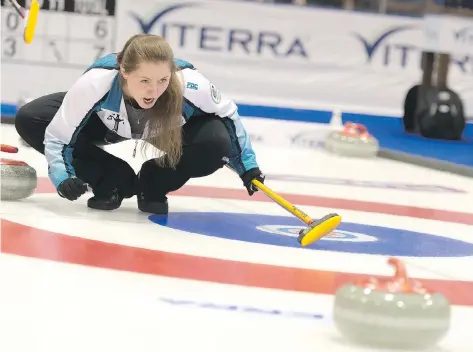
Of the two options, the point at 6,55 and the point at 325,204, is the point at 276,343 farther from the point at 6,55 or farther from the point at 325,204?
the point at 6,55

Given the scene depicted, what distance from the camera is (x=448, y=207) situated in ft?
18.1

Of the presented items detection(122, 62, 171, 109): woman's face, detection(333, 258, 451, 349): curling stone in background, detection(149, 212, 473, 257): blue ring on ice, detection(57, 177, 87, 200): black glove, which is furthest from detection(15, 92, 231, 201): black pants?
detection(333, 258, 451, 349): curling stone in background

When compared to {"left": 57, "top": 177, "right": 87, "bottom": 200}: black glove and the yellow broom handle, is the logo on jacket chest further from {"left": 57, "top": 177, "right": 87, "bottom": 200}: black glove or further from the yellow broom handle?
the yellow broom handle

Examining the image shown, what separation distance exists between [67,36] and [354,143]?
2706 millimetres

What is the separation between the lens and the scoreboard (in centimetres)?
886

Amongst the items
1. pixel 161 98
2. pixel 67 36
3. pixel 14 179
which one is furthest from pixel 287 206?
pixel 67 36

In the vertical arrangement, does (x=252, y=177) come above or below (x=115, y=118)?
below

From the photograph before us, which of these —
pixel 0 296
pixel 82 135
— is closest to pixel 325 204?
pixel 82 135

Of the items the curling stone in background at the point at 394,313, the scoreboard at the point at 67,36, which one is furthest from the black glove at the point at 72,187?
the scoreboard at the point at 67,36

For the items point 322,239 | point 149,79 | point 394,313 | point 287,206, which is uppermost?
point 149,79

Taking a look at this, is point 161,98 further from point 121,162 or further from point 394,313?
point 394,313

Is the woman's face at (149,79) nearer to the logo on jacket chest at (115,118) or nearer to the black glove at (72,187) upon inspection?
the logo on jacket chest at (115,118)

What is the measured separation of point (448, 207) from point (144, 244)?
2.34 metres

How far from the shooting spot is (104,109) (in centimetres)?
407
